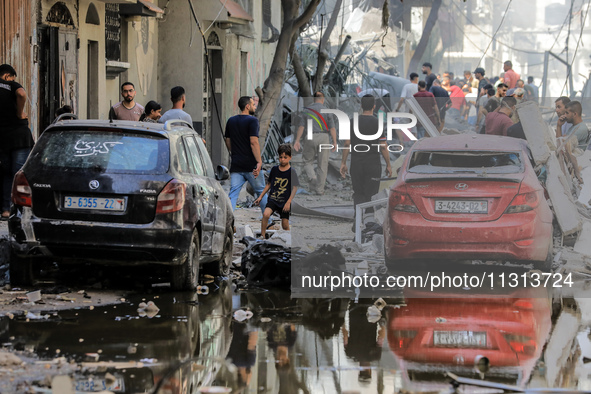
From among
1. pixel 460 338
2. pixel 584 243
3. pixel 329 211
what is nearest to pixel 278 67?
pixel 329 211

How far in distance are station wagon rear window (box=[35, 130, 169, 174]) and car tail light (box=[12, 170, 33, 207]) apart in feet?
0.73

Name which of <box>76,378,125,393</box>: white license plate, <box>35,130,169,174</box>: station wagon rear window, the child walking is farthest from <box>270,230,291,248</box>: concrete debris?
<box>76,378,125,393</box>: white license plate

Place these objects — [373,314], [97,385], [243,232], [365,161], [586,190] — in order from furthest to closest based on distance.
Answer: [243,232] < [586,190] < [365,161] < [373,314] < [97,385]

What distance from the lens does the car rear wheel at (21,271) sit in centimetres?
948

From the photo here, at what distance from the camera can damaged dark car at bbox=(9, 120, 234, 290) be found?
A: 9.14 metres

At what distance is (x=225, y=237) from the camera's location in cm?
1130

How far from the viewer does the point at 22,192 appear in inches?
365

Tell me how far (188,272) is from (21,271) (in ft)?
4.79

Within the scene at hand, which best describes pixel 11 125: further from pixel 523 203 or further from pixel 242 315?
pixel 523 203

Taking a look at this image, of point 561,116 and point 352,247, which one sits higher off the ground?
point 561,116

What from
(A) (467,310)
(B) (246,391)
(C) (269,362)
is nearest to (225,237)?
(A) (467,310)

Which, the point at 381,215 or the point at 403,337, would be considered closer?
the point at 403,337

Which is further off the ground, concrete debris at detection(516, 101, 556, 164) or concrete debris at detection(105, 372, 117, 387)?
concrete debris at detection(516, 101, 556, 164)

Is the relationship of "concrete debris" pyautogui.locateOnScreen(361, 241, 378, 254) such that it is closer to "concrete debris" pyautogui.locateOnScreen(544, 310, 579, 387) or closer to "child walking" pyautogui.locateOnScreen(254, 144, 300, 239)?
"concrete debris" pyautogui.locateOnScreen(544, 310, 579, 387)
